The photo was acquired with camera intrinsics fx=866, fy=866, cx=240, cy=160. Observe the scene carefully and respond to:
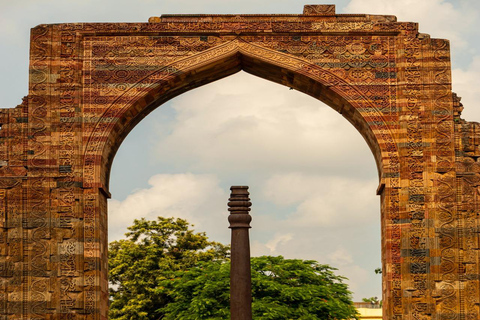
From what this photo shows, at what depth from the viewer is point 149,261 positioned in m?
27.7

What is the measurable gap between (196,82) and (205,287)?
8.32m

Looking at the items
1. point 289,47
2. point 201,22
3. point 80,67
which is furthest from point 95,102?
point 289,47

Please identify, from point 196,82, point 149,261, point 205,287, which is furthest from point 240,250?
point 149,261

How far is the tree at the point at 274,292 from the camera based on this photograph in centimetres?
2078

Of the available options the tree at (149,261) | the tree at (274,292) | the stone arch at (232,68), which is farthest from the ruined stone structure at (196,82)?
the tree at (149,261)

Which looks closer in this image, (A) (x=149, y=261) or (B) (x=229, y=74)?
(B) (x=229, y=74)

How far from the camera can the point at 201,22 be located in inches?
538

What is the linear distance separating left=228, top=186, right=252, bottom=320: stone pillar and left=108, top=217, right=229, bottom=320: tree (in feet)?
51.2

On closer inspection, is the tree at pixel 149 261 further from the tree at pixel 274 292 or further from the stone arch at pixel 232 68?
the stone arch at pixel 232 68

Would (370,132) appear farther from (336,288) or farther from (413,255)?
(336,288)

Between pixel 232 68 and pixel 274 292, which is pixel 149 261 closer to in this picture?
pixel 274 292

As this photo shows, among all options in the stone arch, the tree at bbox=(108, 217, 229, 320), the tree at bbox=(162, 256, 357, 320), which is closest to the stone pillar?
the stone arch

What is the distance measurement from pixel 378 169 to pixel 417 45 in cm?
205

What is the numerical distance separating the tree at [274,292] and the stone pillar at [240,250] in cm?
932
